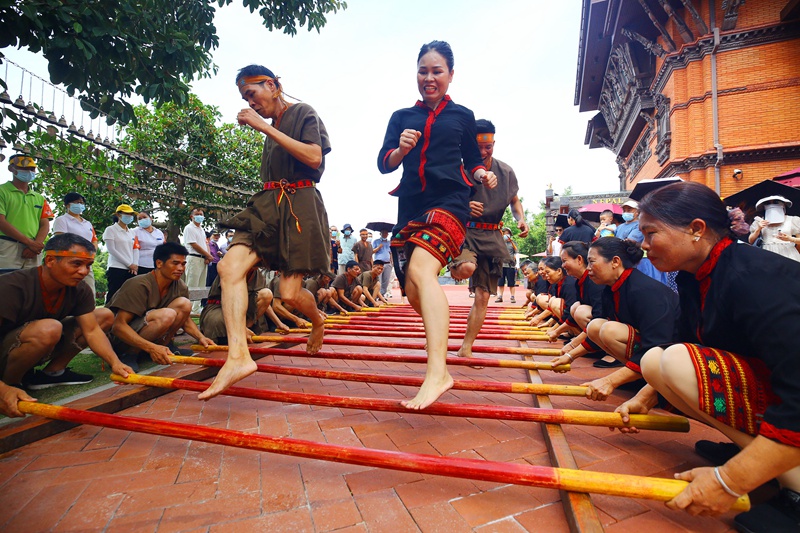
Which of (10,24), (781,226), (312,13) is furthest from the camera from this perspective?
(781,226)

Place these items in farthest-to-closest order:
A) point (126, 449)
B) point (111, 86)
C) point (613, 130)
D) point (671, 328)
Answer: point (613, 130)
point (111, 86)
point (671, 328)
point (126, 449)

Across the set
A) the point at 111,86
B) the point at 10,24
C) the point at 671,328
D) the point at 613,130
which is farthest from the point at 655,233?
the point at 613,130

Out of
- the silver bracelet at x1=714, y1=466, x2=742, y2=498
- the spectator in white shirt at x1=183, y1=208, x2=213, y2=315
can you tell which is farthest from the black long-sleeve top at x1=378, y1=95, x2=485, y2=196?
the spectator in white shirt at x1=183, y1=208, x2=213, y2=315

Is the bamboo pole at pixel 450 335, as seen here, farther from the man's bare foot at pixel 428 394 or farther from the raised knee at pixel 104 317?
the man's bare foot at pixel 428 394

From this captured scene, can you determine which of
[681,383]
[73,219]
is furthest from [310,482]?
[73,219]

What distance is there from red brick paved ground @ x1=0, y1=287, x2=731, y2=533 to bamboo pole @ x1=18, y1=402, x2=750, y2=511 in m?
0.16

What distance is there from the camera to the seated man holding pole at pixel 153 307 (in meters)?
3.41

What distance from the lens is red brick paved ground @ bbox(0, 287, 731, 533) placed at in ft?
4.49

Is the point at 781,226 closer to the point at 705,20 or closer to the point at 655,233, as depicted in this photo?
the point at 655,233

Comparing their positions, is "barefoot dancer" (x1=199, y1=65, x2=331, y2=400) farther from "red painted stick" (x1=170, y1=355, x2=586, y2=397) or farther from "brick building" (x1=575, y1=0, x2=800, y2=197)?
"brick building" (x1=575, y1=0, x2=800, y2=197)

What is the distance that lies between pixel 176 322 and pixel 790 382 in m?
4.18

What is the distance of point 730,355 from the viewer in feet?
4.70

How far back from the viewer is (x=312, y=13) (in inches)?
186

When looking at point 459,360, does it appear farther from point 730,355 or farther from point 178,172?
point 178,172
